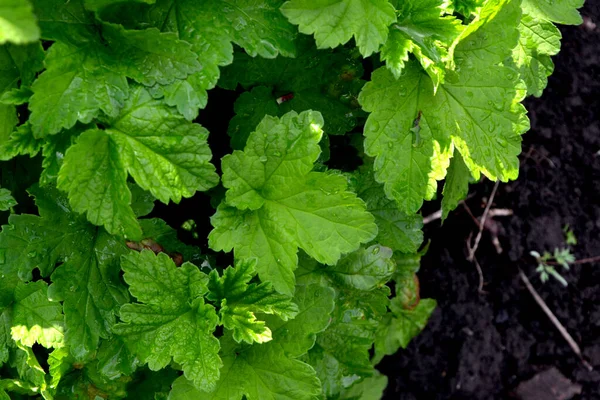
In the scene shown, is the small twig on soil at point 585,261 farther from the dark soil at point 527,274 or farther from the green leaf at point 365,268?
the green leaf at point 365,268

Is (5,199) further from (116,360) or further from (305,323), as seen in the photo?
(305,323)

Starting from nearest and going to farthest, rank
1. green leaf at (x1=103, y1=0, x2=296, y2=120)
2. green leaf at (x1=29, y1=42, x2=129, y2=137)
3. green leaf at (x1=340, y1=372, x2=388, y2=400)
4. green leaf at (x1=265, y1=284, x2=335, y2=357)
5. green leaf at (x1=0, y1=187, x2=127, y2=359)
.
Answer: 1. green leaf at (x1=29, y1=42, x2=129, y2=137)
2. green leaf at (x1=103, y1=0, x2=296, y2=120)
3. green leaf at (x1=0, y1=187, x2=127, y2=359)
4. green leaf at (x1=265, y1=284, x2=335, y2=357)
5. green leaf at (x1=340, y1=372, x2=388, y2=400)

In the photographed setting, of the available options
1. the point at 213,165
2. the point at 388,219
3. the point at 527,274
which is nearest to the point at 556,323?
the point at 527,274

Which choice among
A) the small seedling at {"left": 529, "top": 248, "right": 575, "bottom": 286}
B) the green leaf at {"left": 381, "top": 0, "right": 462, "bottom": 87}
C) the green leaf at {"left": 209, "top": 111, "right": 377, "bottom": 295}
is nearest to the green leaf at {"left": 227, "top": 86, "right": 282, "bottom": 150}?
the green leaf at {"left": 209, "top": 111, "right": 377, "bottom": 295}

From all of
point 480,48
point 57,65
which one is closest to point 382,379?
point 480,48

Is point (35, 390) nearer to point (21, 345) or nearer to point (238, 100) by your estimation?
point (21, 345)

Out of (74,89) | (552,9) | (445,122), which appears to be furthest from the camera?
(552,9)

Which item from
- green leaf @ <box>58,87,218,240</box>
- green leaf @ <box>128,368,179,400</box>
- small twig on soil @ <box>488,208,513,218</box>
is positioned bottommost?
small twig on soil @ <box>488,208,513,218</box>

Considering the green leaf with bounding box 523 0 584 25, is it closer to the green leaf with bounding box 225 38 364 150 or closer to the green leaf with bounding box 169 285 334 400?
the green leaf with bounding box 225 38 364 150
